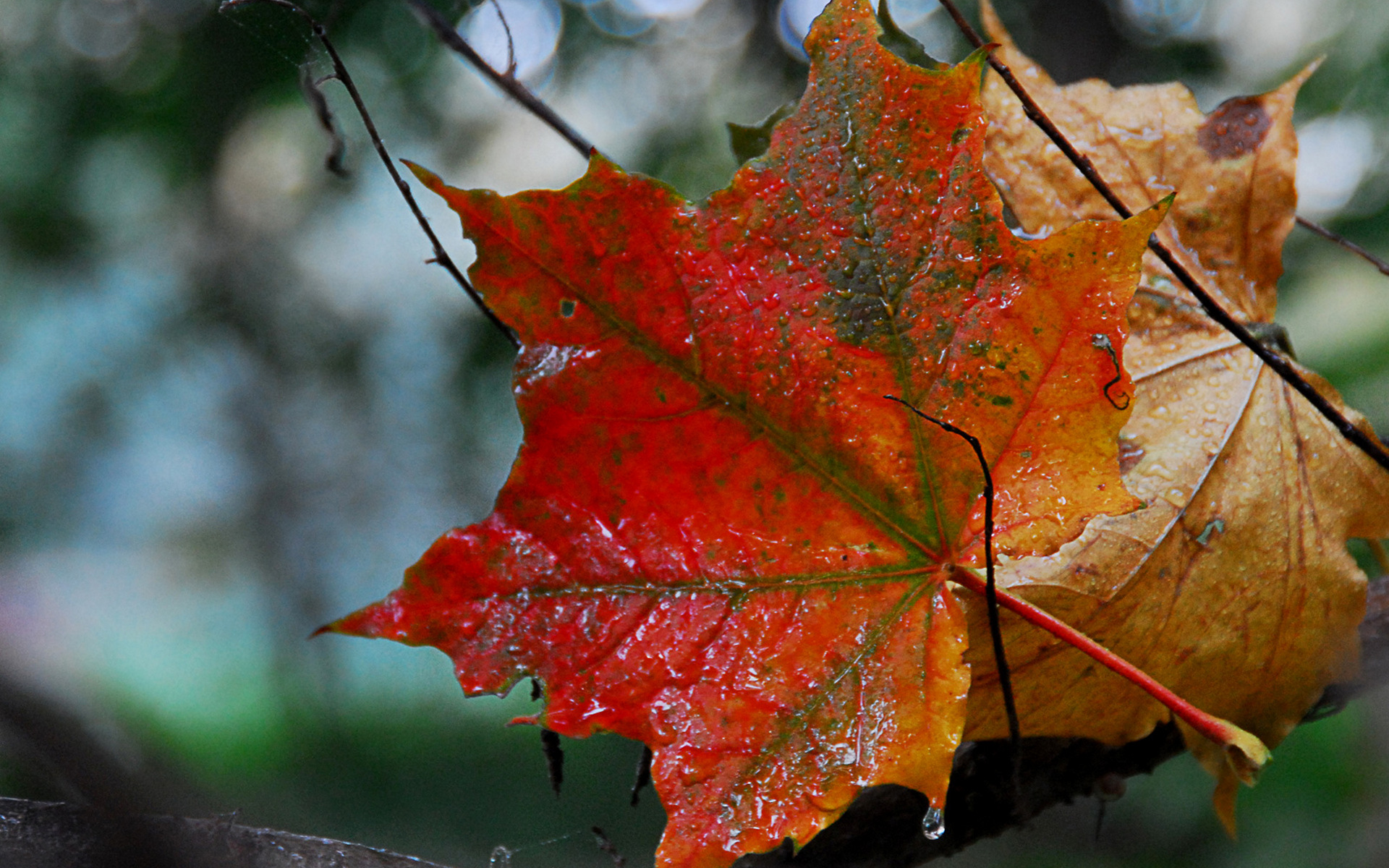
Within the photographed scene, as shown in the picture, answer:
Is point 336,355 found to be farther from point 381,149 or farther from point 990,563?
point 990,563

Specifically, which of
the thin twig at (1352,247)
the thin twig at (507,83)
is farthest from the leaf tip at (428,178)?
the thin twig at (1352,247)

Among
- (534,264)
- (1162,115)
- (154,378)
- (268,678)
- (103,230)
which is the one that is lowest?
(534,264)

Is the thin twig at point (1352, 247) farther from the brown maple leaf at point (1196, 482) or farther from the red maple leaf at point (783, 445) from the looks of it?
the red maple leaf at point (783, 445)

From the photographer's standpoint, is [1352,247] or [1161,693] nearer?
[1161,693]

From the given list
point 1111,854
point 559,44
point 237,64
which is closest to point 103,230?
point 237,64

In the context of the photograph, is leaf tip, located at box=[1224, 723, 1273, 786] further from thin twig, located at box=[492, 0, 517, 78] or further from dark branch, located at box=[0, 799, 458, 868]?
thin twig, located at box=[492, 0, 517, 78]

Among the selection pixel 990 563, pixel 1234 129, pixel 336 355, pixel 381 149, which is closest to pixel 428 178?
pixel 381 149

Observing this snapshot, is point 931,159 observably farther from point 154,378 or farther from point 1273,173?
point 154,378
